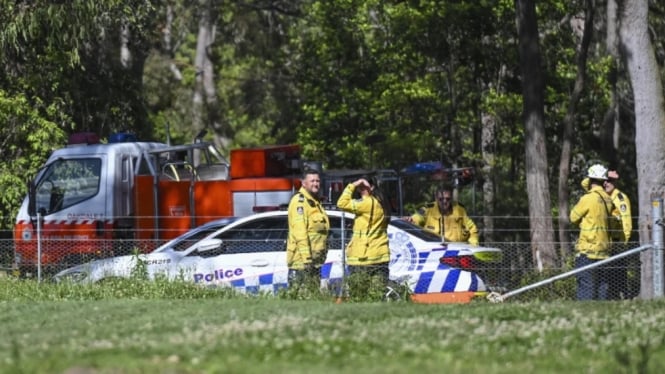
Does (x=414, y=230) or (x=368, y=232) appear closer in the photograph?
(x=368, y=232)

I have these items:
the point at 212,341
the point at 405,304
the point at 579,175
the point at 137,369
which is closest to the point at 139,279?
the point at 405,304

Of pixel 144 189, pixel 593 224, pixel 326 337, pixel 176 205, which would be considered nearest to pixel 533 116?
pixel 176 205

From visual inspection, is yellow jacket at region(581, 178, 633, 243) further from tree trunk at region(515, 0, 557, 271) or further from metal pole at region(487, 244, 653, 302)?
tree trunk at region(515, 0, 557, 271)

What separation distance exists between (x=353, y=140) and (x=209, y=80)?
56.9 ft

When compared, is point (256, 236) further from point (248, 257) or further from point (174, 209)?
point (174, 209)

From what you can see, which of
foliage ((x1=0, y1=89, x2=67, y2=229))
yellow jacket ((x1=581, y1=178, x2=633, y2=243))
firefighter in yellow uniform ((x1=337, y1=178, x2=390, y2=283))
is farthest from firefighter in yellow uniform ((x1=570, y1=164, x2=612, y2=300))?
foliage ((x1=0, y1=89, x2=67, y2=229))

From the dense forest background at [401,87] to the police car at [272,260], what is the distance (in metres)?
7.08

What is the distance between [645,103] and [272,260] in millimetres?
5429

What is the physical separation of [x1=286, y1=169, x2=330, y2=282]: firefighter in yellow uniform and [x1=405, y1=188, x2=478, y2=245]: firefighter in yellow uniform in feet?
12.0

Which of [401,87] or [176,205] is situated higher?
[401,87]

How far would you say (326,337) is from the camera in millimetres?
10242

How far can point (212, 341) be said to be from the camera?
9930mm

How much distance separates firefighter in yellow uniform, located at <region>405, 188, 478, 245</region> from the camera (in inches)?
742

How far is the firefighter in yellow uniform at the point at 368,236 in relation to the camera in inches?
600
